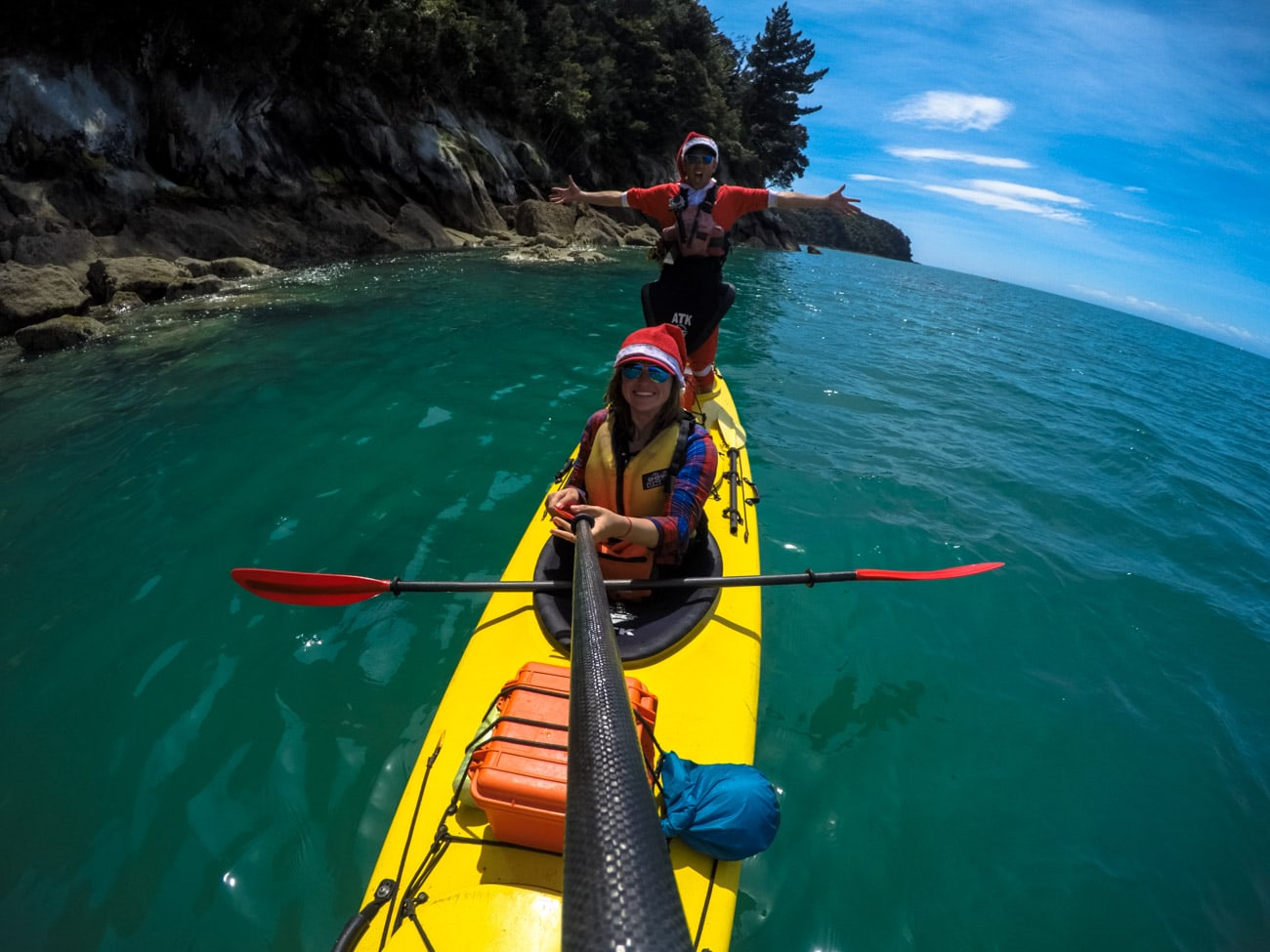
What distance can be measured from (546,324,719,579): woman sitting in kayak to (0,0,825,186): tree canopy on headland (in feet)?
59.6

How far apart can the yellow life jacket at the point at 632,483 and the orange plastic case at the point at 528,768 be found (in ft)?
3.50

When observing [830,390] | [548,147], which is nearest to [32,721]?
[830,390]

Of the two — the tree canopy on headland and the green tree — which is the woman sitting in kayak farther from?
the green tree

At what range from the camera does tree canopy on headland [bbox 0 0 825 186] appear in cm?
1455

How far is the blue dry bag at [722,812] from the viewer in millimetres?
2133

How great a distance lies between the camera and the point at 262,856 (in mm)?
2812

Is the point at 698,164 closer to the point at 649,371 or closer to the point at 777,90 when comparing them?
the point at 649,371

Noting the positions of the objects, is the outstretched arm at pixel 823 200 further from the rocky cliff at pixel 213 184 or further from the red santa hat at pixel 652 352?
the rocky cliff at pixel 213 184

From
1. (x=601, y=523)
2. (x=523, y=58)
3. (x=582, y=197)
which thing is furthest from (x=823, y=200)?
(x=523, y=58)

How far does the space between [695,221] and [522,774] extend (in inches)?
199

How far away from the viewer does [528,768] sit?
2.09 metres

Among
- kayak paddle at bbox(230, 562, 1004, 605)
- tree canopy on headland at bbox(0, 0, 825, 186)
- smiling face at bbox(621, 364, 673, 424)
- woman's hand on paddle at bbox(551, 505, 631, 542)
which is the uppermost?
tree canopy on headland at bbox(0, 0, 825, 186)

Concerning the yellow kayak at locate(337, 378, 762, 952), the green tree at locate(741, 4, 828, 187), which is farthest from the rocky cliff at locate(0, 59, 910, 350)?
the green tree at locate(741, 4, 828, 187)

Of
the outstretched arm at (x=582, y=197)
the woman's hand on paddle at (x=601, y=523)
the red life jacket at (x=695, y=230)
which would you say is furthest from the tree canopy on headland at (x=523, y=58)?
the woman's hand on paddle at (x=601, y=523)
